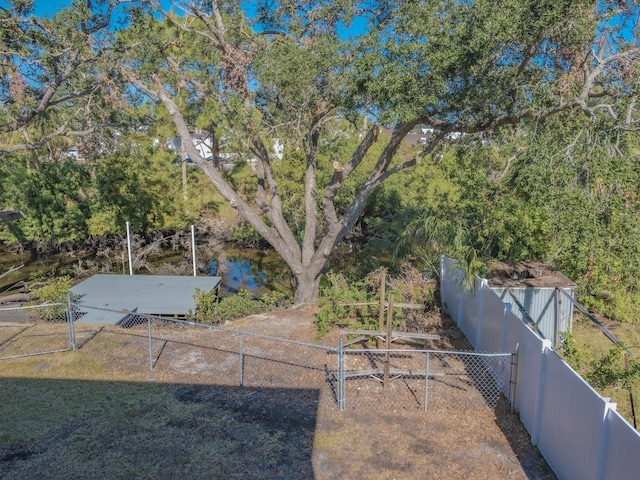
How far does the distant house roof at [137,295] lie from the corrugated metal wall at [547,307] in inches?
370

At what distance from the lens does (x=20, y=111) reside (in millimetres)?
14867

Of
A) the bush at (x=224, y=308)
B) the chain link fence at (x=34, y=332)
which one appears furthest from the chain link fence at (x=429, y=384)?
the chain link fence at (x=34, y=332)

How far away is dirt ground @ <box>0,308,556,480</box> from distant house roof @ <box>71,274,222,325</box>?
4049mm

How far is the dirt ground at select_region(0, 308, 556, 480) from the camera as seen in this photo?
21.5ft

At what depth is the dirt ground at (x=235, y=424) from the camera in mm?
6551

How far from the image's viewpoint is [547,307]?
11.0m

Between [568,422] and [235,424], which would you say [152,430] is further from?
[568,422]

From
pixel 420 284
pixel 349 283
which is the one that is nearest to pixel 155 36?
pixel 349 283

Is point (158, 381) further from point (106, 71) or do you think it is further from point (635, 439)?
point (106, 71)

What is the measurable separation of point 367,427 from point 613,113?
6368 millimetres

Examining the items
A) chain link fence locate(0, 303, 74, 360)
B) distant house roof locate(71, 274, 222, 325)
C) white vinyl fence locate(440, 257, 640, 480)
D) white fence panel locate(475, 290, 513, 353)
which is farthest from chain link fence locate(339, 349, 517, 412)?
distant house roof locate(71, 274, 222, 325)

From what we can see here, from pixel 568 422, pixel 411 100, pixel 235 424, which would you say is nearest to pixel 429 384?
pixel 568 422

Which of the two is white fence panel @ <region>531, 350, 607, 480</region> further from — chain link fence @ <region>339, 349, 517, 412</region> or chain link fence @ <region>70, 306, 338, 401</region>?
chain link fence @ <region>70, 306, 338, 401</region>

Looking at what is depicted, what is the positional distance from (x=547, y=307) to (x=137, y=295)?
40.6ft
